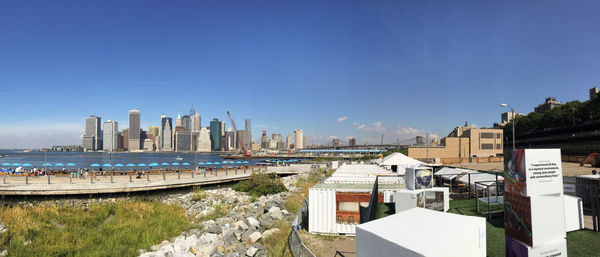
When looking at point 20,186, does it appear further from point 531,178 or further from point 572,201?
point 572,201

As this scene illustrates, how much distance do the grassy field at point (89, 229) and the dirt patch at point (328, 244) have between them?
740 cm

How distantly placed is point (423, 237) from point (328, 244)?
722 centimetres

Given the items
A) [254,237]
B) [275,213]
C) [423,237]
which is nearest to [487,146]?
[275,213]

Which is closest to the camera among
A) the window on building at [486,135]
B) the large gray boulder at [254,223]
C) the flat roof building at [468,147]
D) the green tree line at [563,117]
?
the large gray boulder at [254,223]

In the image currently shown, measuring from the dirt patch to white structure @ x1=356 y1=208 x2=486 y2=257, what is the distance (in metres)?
5.01

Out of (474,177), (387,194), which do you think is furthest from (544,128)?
(387,194)

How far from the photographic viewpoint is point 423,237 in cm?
392

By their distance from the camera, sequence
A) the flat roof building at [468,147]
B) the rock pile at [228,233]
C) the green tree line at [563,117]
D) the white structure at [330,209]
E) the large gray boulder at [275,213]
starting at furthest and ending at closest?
1. the flat roof building at [468,147]
2. the green tree line at [563,117]
3. the large gray boulder at [275,213]
4. the white structure at [330,209]
5. the rock pile at [228,233]

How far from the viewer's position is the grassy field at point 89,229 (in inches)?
477

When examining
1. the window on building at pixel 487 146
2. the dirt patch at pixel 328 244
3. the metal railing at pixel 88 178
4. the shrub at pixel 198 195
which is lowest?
the shrub at pixel 198 195

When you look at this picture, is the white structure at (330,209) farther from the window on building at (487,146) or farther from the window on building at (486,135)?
the window on building at (486,135)

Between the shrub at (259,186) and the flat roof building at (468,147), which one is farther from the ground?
the flat roof building at (468,147)

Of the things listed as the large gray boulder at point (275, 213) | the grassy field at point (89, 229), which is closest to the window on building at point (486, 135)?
the large gray boulder at point (275, 213)

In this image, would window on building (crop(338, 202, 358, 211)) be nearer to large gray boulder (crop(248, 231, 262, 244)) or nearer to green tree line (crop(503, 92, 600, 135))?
large gray boulder (crop(248, 231, 262, 244))
